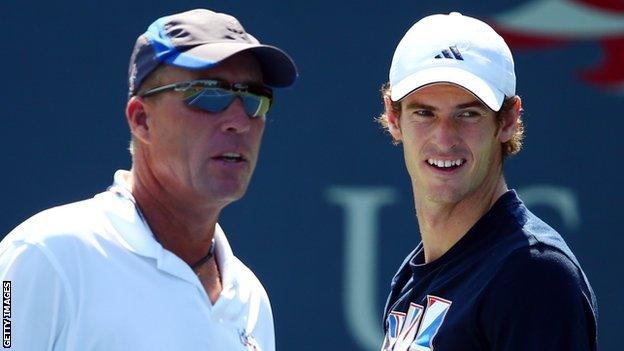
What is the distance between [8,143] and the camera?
4496mm

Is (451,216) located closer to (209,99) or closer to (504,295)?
(504,295)

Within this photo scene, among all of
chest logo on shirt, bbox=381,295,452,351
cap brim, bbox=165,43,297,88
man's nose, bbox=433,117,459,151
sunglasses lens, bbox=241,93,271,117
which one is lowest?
chest logo on shirt, bbox=381,295,452,351

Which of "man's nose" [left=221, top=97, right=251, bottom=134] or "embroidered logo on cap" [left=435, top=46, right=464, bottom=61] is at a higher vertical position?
"embroidered logo on cap" [left=435, top=46, right=464, bottom=61]

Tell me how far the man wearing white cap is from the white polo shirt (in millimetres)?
381

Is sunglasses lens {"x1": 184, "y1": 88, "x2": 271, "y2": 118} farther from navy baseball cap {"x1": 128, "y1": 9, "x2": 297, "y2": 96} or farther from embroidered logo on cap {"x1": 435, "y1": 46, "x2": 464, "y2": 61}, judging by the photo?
embroidered logo on cap {"x1": 435, "y1": 46, "x2": 464, "y2": 61}

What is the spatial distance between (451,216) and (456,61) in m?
0.31

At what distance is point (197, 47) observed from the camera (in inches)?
86.9

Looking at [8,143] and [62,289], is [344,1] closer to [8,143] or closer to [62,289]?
[8,143]

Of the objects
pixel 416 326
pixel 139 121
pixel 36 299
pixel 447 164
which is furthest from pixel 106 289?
pixel 447 164

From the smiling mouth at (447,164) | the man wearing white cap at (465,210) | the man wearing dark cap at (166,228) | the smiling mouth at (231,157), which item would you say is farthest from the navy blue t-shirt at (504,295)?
the smiling mouth at (231,157)

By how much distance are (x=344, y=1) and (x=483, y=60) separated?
212cm

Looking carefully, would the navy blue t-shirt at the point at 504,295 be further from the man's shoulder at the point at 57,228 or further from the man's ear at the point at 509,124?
the man's shoulder at the point at 57,228

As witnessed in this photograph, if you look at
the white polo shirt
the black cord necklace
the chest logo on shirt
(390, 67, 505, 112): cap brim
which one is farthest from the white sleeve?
(390, 67, 505, 112): cap brim

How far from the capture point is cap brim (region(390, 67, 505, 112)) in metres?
2.35
